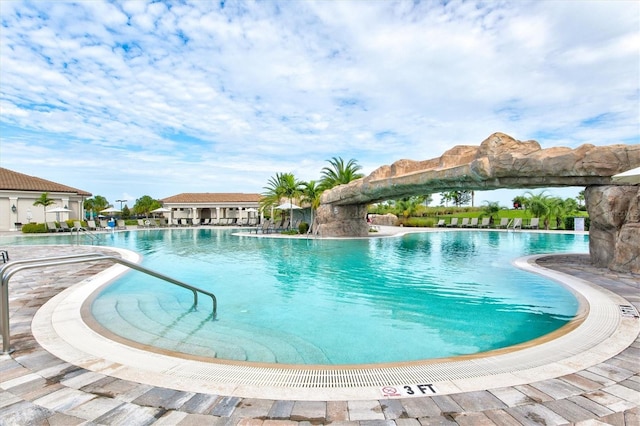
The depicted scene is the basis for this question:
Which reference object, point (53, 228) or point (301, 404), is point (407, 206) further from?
point (301, 404)

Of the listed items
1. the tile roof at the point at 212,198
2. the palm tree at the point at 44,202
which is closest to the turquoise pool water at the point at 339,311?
the palm tree at the point at 44,202

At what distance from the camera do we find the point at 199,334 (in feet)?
18.2

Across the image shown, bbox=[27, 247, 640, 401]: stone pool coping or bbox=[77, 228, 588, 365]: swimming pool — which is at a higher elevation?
bbox=[27, 247, 640, 401]: stone pool coping

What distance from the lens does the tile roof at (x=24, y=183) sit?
30062 millimetres

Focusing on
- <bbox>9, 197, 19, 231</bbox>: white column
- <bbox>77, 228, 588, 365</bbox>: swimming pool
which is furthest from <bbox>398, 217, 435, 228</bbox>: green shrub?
<bbox>9, 197, 19, 231</bbox>: white column

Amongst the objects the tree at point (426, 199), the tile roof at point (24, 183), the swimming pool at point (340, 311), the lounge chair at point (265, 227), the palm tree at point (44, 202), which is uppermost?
the tile roof at point (24, 183)

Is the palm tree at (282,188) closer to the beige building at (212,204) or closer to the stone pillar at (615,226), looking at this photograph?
the beige building at (212,204)

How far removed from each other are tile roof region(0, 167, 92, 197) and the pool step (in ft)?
106

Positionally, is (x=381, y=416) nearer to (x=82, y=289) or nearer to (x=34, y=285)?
(x=82, y=289)

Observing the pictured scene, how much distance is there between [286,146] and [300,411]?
34.4 metres

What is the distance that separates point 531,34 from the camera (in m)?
9.55

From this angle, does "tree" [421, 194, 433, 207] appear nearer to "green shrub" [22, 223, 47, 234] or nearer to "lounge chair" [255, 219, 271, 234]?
"lounge chair" [255, 219, 271, 234]

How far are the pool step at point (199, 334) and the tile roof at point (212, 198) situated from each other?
41.1m

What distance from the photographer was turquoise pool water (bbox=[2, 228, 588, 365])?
16.7ft
